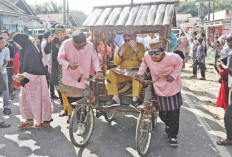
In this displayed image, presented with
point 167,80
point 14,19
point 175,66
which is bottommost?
point 167,80

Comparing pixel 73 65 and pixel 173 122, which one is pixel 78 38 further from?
pixel 173 122

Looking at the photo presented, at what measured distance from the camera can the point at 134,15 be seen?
15.9 feet

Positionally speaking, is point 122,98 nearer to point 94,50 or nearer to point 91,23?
point 94,50

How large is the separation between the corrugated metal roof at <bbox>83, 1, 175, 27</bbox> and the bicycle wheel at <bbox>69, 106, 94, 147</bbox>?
177 cm

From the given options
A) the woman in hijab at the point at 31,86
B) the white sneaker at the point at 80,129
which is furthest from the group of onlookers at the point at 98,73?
the white sneaker at the point at 80,129

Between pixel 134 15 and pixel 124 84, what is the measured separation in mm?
1439

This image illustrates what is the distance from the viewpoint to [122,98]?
4676 millimetres

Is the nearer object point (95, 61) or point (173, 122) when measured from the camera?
point (173, 122)

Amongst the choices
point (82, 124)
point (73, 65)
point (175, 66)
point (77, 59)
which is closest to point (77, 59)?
point (77, 59)

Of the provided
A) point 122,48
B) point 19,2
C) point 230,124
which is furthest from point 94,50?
point 19,2

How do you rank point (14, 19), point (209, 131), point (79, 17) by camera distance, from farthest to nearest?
point (79, 17), point (14, 19), point (209, 131)

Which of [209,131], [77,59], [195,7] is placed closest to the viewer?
[77,59]

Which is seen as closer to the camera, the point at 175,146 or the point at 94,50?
the point at 175,146

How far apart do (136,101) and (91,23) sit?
1.90m
